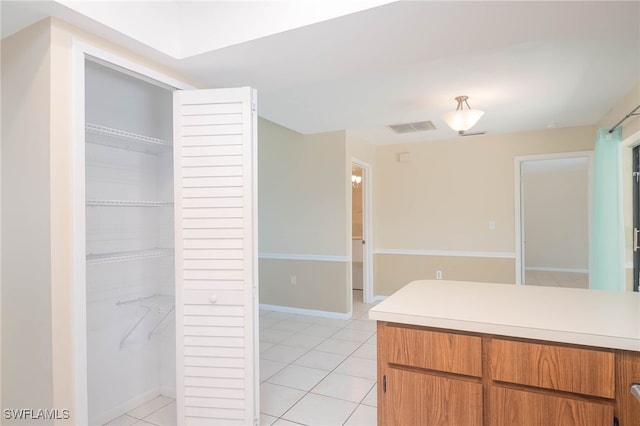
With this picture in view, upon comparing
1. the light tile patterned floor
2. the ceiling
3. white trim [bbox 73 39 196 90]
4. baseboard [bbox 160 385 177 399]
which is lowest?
the light tile patterned floor

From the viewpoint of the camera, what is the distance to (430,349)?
144 cm

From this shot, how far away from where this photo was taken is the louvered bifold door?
6.47 ft

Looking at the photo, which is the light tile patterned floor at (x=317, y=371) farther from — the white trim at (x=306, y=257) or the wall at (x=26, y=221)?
the wall at (x=26, y=221)

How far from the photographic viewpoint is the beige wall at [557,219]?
764 cm

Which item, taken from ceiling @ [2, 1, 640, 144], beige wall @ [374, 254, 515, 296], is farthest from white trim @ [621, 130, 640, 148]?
beige wall @ [374, 254, 515, 296]

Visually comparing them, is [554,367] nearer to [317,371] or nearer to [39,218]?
[317,371]

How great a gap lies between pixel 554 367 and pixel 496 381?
0.68ft

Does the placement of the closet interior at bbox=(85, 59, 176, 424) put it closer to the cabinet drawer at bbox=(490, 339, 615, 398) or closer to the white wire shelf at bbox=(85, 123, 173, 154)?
the white wire shelf at bbox=(85, 123, 173, 154)

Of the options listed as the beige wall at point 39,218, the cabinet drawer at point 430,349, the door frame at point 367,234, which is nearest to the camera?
the cabinet drawer at point 430,349

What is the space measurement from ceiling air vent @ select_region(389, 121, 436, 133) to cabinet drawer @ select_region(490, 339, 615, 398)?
3142 millimetres

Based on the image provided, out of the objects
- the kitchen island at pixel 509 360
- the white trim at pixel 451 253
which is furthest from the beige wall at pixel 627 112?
the kitchen island at pixel 509 360

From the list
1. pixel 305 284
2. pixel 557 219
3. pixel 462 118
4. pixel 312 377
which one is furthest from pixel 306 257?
pixel 557 219

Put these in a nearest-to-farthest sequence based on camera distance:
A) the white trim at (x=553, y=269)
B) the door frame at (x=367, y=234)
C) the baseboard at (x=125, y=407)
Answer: the baseboard at (x=125, y=407) < the door frame at (x=367, y=234) < the white trim at (x=553, y=269)

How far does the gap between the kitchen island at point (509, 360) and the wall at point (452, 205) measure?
310 centimetres
